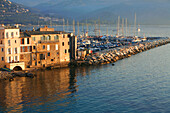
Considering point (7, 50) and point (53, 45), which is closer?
point (7, 50)

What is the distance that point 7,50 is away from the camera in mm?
39188

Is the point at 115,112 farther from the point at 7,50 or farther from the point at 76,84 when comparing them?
the point at 7,50

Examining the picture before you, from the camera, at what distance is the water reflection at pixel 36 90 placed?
26.9 m

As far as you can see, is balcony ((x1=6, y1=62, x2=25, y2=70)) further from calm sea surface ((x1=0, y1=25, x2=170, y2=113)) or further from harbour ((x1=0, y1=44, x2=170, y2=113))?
calm sea surface ((x1=0, y1=25, x2=170, y2=113))

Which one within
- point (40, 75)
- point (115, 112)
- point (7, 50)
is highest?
point (7, 50)

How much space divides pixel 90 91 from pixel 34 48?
1462 cm

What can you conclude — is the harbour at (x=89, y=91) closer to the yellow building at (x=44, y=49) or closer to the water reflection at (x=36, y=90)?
the water reflection at (x=36, y=90)

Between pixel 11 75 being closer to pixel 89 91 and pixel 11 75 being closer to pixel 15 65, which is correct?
pixel 15 65

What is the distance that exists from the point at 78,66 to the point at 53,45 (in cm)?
536

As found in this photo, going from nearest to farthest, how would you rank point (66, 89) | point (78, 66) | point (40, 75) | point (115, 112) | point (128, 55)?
point (115, 112) < point (66, 89) < point (40, 75) < point (78, 66) < point (128, 55)

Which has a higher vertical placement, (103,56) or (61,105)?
(103,56)

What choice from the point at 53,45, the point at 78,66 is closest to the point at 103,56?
the point at 78,66

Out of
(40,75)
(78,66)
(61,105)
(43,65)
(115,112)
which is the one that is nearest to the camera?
(115,112)

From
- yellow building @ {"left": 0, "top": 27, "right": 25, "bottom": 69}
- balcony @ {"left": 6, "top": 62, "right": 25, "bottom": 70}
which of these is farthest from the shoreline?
yellow building @ {"left": 0, "top": 27, "right": 25, "bottom": 69}
